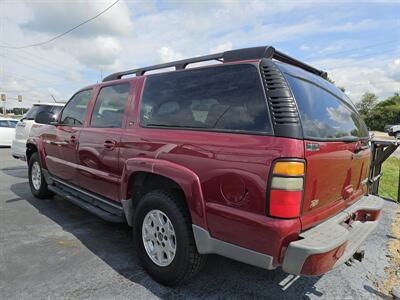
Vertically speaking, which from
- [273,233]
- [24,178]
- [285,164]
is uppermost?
[285,164]

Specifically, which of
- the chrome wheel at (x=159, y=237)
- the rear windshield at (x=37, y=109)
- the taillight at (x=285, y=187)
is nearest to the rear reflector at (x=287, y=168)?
the taillight at (x=285, y=187)

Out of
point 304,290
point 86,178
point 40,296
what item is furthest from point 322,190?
point 86,178

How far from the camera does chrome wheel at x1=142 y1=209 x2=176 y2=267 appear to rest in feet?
9.10

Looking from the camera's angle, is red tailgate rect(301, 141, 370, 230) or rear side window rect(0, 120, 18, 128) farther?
rear side window rect(0, 120, 18, 128)

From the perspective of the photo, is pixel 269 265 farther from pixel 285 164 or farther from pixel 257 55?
pixel 257 55

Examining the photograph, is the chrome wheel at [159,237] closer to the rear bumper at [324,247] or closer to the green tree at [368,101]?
the rear bumper at [324,247]

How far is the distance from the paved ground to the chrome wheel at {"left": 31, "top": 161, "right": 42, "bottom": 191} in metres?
1.20

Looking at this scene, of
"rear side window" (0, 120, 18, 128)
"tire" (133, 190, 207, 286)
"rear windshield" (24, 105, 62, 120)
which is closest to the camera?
"tire" (133, 190, 207, 286)

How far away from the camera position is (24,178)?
7434mm

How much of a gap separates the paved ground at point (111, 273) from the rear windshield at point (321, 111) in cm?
144

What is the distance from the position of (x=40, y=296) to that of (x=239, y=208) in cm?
187

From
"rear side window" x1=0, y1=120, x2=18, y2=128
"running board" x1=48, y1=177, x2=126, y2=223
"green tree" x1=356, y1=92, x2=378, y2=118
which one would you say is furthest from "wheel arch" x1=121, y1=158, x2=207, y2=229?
"green tree" x1=356, y1=92, x2=378, y2=118

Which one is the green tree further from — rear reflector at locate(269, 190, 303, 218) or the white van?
rear reflector at locate(269, 190, 303, 218)

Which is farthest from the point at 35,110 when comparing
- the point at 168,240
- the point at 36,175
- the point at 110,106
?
the point at 168,240
